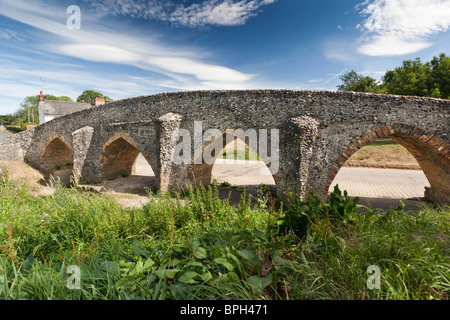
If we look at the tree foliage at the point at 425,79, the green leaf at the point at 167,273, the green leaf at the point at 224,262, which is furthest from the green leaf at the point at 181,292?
the tree foliage at the point at 425,79

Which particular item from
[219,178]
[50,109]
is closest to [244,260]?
[219,178]

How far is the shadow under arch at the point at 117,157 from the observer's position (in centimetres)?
1168

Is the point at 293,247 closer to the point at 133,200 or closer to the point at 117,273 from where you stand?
the point at 117,273

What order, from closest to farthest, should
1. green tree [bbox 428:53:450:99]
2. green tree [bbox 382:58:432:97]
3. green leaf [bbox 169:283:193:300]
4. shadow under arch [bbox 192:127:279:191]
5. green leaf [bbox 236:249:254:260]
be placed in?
green leaf [bbox 169:283:193:300], green leaf [bbox 236:249:254:260], shadow under arch [bbox 192:127:279:191], green tree [bbox 428:53:450:99], green tree [bbox 382:58:432:97]

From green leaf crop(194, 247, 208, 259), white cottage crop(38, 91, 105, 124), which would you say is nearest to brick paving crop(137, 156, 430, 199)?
green leaf crop(194, 247, 208, 259)

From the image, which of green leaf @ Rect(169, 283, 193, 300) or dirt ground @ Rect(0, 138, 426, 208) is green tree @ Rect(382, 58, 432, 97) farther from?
green leaf @ Rect(169, 283, 193, 300)

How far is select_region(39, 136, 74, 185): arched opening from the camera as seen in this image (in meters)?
15.1

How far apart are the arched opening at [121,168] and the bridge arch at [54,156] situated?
442 centimetres

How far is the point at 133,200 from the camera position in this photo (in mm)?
9586

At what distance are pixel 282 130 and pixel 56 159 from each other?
16267 mm

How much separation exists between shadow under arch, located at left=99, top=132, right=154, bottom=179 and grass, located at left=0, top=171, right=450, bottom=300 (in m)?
7.35

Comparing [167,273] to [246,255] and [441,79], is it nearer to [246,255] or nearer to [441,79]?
[246,255]

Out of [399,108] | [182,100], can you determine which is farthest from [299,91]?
[182,100]

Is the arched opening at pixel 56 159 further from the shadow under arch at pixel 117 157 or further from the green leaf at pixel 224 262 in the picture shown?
the green leaf at pixel 224 262
